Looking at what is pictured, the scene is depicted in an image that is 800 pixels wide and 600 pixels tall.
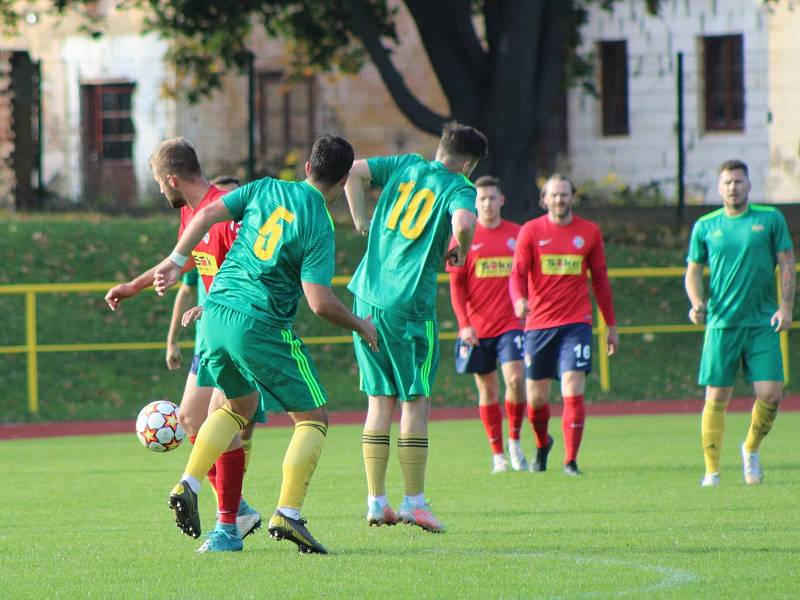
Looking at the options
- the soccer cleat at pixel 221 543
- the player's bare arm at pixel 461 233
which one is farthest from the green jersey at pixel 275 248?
the soccer cleat at pixel 221 543

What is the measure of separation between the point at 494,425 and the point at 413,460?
351 centimetres

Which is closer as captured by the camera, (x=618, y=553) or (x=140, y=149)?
(x=618, y=553)

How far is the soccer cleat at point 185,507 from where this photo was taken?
6.88m

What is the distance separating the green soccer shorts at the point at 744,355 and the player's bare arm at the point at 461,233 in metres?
2.85

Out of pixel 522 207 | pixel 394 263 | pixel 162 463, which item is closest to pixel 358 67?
pixel 522 207

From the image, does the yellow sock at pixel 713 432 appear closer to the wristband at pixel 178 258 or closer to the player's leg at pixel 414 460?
the player's leg at pixel 414 460

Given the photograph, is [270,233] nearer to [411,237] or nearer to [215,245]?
[215,245]

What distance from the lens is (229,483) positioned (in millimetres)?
7523

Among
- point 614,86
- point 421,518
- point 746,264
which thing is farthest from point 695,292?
point 614,86

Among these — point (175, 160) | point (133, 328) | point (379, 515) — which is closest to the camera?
point (175, 160)

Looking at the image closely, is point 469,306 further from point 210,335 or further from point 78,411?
point 78,411

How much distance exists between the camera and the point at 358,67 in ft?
83.5

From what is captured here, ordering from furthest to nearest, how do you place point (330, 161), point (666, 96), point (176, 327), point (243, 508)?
point (666, 96) < point (176, 327) < point (243, 508) < point (330, 161)

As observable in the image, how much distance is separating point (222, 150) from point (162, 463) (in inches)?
505
